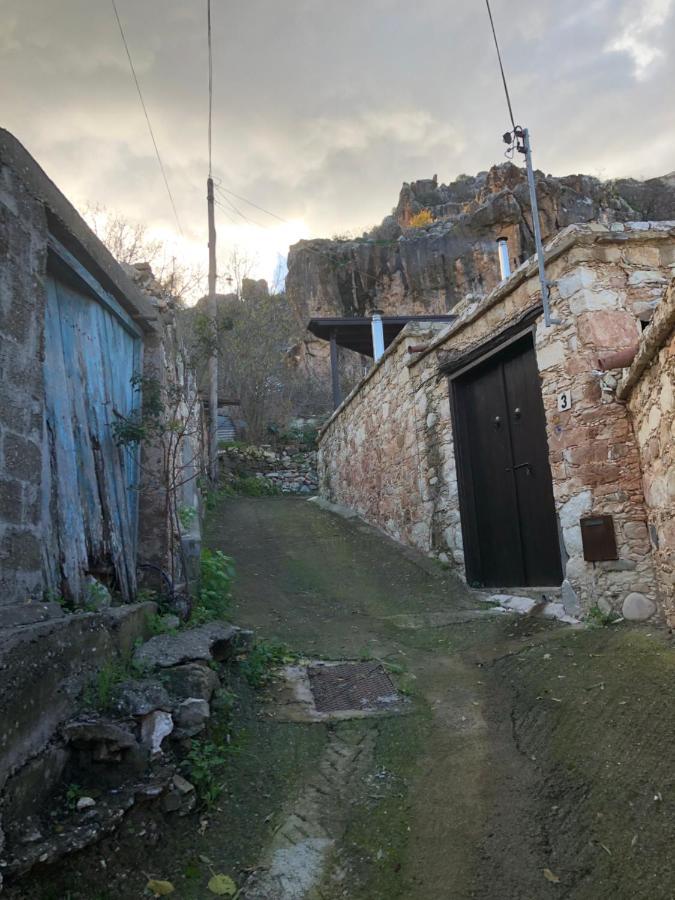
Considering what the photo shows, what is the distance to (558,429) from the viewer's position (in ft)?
13.2

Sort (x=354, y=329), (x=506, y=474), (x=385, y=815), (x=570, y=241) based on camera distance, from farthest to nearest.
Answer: (x=354, y=329) → (x=506, y=474) → (x=570, y=241) → (x=385, y=815)

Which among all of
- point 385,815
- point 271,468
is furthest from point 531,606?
point 271,468

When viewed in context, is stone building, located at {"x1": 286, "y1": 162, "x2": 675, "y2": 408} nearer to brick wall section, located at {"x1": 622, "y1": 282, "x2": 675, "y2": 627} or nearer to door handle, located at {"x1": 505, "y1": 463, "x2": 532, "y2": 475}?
door handle, located at {"x1": 505, "y1": 463, "x2": 532, "y2": 475}

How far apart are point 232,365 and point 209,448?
481cm

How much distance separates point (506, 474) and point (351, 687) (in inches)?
102

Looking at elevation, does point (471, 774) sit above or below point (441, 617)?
below

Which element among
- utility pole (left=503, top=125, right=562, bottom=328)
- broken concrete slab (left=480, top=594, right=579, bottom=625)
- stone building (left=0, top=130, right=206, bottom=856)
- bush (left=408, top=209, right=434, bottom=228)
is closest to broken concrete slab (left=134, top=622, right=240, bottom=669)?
stone building (left=0, top=130, right=206, bottom=856)

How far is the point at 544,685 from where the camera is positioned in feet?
9.23

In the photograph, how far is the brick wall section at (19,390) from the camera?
221 cm

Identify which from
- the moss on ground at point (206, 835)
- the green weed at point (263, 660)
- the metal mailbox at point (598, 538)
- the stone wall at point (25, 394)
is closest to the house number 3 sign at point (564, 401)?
the metal mailbox at point (598, 538)

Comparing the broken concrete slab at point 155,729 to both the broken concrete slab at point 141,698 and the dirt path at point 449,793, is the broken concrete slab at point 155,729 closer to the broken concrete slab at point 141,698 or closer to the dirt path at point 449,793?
the broken concrete slab at point 141,698

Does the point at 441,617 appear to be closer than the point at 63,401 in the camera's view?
No

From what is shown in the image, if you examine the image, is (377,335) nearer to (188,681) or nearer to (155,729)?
(188,681)

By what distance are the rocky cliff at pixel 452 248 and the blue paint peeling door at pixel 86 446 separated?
1999 centimetres
